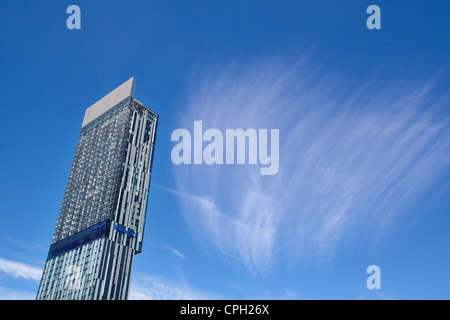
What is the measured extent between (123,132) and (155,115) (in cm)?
2000

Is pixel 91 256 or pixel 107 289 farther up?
pixel 91 256

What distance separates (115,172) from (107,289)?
1547 inches

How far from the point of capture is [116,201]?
130375mm

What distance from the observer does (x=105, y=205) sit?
131 meters

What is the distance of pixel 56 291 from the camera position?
127 meters

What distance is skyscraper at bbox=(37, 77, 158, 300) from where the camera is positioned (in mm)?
120188

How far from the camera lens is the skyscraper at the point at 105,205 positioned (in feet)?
394
